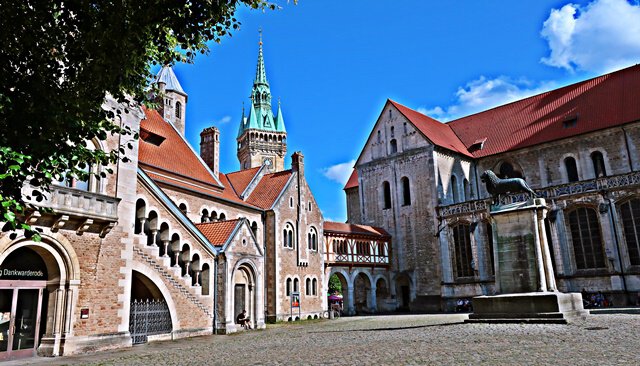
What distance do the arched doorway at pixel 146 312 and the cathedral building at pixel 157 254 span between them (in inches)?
1.7

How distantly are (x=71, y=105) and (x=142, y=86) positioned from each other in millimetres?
2333

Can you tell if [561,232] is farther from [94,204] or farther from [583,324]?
[94,204]

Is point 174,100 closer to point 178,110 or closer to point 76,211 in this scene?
point 178,110

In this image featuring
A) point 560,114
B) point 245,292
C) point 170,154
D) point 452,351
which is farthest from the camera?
point 560,114

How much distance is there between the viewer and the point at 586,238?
3369cm

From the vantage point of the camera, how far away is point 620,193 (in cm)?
3225

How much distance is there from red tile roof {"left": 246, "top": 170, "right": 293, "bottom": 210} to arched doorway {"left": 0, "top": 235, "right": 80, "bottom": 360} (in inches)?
704

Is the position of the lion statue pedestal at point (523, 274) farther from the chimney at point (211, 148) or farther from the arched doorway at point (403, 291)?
the arched doorway at point (403, 291)

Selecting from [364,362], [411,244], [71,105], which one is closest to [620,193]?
[411,244]

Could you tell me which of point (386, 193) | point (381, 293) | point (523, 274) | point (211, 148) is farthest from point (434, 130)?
point (523, 274)

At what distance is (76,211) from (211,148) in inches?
781

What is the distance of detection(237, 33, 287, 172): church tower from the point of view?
80000 millimetres

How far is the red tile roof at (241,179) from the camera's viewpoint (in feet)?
116

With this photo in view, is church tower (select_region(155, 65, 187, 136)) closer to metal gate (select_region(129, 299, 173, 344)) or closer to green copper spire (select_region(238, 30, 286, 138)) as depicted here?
green copper spire (select_region(238, 30, 286, 138))
